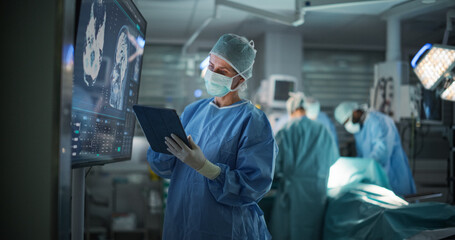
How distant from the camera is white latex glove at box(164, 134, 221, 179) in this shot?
1425 mm

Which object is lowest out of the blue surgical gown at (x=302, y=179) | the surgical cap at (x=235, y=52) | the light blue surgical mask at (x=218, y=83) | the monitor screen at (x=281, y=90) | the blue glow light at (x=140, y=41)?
the blue surgical gown at (x=302, y=179)

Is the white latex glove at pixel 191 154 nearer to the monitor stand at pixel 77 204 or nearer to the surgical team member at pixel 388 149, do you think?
the monitor stand at pixel 77 204

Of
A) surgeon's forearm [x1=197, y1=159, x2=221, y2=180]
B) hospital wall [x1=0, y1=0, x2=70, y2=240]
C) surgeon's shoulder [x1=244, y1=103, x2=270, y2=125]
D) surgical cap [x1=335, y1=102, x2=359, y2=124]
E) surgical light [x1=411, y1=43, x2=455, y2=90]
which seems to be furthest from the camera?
surgical cap [x1=335, y1=102, x2=359, y2=124]

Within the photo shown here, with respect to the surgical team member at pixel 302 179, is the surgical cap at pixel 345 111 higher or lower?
higher

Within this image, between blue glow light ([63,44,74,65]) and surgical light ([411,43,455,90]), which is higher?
→ surgical light ([411,43,455,90])

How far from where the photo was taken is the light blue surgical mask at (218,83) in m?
1.70

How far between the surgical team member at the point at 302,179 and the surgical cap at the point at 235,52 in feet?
6.19

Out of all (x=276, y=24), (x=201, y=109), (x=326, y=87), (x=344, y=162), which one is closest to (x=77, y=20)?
(x=201, y=109)

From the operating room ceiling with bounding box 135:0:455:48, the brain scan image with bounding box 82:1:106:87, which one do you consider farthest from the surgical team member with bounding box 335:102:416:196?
the brain scan image with bounding box 82:1:106:87

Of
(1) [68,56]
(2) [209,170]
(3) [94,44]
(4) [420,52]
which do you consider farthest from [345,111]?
(1) [68,56]

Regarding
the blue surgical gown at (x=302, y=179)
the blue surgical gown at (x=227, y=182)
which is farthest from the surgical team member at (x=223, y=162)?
the blue surgical gown at (x=302, y=179)

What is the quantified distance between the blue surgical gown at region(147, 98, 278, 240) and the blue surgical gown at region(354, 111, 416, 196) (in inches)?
105

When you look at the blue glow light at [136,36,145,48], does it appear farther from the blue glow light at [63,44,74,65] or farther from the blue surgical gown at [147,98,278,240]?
the blue glow light at [63,44,74,65]

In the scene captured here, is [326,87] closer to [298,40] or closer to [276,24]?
[298,40]
